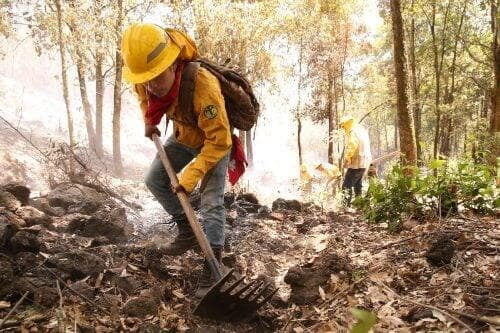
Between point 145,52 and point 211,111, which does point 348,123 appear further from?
point 145,52

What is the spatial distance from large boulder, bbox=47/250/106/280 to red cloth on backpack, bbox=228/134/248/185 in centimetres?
135

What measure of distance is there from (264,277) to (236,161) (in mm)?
1058

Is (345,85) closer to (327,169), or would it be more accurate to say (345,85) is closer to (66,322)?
(327,169)

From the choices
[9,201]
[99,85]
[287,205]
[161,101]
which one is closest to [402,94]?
[287,205]

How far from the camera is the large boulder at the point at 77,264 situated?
10.7ft

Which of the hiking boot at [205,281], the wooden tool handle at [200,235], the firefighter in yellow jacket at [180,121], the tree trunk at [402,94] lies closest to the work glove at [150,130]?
the firefighter in yellow jacket at [180,121]

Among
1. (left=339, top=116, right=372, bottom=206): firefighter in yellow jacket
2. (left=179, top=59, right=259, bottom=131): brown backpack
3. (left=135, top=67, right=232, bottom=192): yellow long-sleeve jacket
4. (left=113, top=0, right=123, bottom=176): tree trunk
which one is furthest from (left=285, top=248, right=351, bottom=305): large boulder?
(left=113, top=0, right=123, bottom=176): tree trunk

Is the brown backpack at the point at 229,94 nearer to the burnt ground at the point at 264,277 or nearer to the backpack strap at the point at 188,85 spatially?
the backpack strap at the point at 188,85

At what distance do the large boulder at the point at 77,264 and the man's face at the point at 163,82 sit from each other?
1434 millimetres

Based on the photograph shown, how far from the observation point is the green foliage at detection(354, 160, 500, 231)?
14.9ft

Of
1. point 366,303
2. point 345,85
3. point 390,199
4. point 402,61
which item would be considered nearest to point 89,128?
point 345,85

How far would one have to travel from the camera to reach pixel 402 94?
755 centimetres

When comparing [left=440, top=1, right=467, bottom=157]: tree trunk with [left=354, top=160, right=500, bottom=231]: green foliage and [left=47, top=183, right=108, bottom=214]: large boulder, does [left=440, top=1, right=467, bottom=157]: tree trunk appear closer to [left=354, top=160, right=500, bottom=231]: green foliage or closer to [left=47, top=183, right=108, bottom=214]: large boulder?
[left=354, top=160, right=500, bottom=231]: green foliage

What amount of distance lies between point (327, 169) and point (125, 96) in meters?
32.1
